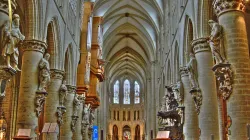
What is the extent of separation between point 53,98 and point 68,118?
3645 millimetres

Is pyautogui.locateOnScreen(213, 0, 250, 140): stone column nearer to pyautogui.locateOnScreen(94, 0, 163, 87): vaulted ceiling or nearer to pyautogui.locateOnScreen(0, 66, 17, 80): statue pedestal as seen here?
pyautogui.locateOnScreen(0, 66, 17, 80): statue pedestal

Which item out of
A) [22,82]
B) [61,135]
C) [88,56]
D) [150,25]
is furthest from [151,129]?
[22,82]

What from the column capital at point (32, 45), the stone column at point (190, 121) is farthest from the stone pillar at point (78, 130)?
the column capital at point (32, 45)

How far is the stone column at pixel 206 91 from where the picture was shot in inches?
604

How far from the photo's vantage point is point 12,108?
930 inches

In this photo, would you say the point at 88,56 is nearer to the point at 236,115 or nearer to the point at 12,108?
the point at 12,108

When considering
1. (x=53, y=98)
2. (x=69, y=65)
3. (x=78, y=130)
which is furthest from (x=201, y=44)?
(x=78, y=130)

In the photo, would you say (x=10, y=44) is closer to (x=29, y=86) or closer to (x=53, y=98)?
(x=29, y=86)

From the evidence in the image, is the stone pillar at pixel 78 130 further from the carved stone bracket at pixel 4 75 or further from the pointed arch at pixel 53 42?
the carved stone bracket at pixel 4 75

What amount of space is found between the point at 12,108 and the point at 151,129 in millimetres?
24607

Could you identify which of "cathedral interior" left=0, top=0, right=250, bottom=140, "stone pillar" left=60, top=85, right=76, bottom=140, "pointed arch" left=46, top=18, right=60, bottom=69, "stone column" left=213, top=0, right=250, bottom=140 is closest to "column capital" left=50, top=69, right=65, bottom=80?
"cathedral interior" left=0, top=0, right=250, bottom=140

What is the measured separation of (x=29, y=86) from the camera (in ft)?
52.6

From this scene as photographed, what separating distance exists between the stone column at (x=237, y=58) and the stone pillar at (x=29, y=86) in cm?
851

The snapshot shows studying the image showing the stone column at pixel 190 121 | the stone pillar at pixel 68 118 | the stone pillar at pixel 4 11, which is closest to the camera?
the stone pillar at pixel 4 11
